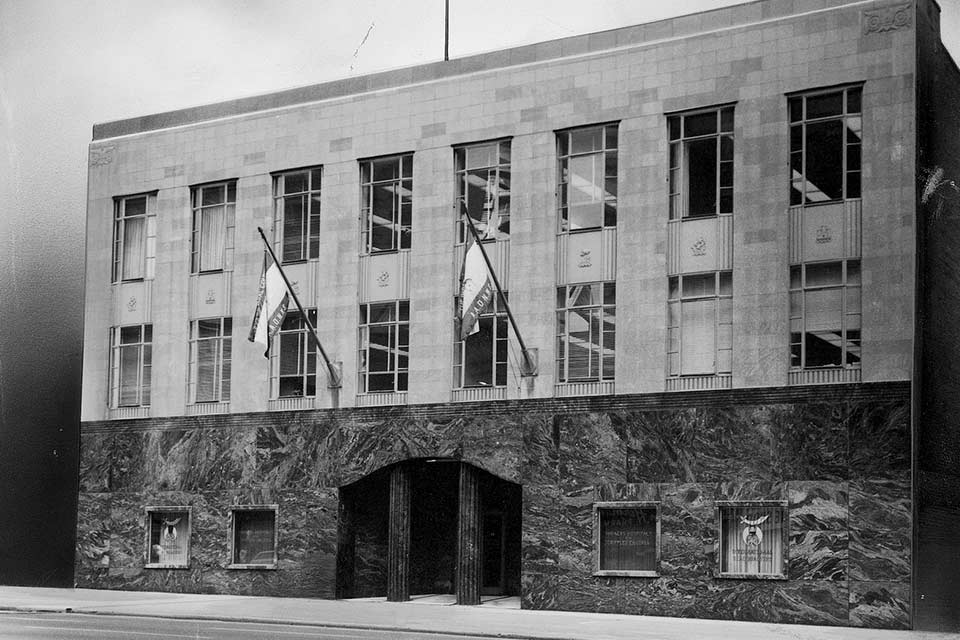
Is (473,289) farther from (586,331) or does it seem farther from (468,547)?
(468,547)

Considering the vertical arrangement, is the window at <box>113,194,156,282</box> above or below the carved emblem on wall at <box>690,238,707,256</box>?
above

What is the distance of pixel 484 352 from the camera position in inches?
1474

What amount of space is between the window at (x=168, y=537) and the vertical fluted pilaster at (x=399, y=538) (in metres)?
7.05

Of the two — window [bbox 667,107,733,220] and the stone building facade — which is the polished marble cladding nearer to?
the stone building facade

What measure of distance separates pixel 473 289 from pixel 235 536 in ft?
38.1

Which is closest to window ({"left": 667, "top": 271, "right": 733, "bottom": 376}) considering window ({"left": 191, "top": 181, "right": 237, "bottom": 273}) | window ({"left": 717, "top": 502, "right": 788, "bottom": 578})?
window ({"left": 717, "top": 502, "right": 788, "bottom": 578})

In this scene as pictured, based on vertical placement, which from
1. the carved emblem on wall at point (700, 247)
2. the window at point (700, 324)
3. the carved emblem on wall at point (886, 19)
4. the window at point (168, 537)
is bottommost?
the window at point (168, 537)

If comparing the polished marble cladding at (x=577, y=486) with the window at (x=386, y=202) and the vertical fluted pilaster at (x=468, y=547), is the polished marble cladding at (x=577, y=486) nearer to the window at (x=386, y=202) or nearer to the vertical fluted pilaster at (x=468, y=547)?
the vertical fluted pilaster at (x=468, y=547)

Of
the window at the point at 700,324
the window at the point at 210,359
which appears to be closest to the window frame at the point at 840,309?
the window at the point at 700,324

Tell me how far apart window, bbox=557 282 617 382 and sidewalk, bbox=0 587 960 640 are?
5.98 m

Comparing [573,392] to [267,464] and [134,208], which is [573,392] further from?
[134,208]

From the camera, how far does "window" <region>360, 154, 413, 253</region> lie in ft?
128

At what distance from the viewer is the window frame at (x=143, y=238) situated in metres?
43.9

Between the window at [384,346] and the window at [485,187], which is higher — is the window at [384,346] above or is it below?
below
